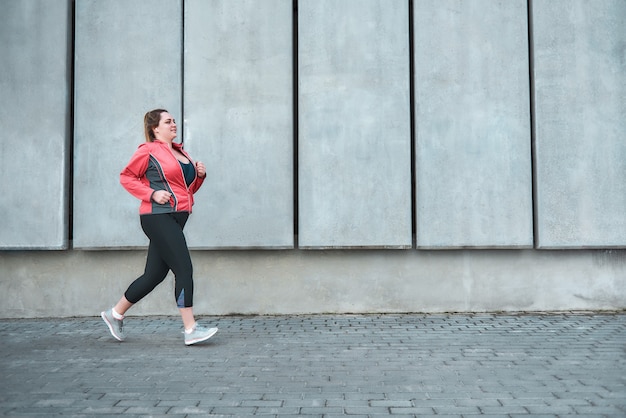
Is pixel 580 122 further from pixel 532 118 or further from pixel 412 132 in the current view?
pixel 412 132

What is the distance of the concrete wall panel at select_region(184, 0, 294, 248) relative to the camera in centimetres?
701

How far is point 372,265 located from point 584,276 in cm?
247

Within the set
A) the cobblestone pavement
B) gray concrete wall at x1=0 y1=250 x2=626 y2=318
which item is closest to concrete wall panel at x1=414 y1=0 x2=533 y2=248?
gray concrete wall at x1=0 y1=250 x2=626 y2=318

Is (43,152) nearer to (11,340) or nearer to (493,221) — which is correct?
(11,340)

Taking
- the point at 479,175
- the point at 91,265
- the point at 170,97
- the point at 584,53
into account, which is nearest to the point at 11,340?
the point at 91,265

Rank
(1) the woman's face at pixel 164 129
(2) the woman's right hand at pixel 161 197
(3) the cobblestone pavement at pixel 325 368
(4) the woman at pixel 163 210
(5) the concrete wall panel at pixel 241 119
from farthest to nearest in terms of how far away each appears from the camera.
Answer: (5) the concrete wall panel at pixel 241 119 → (1) the woman's face at pixel 164 129 → (4) the woman at pixel 163 210 → (2) the woman's right hand at pixel 161 197 → (3) the cobblestone pavement at pixel 325 368

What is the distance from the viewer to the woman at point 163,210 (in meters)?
5.41

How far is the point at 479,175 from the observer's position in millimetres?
7086

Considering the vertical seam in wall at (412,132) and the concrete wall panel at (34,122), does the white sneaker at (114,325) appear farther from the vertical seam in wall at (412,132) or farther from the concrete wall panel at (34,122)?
the vertical seam in wall at (412,132)

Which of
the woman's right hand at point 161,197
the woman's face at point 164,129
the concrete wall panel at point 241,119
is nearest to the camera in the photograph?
the woman's right hand at point 161,197

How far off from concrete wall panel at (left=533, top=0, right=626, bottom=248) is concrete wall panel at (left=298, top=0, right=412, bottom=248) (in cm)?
160

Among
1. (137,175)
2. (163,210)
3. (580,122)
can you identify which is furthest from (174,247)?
(580,122)

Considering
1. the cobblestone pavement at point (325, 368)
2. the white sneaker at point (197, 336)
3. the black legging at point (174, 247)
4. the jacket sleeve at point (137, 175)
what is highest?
the jacket sleeve at point (137, 175)

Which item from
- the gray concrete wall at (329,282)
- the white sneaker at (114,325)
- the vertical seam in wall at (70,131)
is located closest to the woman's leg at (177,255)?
the white sneaker at (114,325)
